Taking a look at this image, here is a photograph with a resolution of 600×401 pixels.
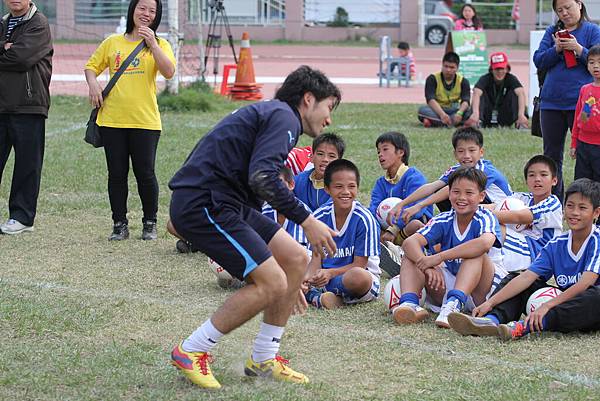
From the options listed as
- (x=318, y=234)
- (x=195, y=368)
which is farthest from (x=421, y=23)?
(x=195, y=368)

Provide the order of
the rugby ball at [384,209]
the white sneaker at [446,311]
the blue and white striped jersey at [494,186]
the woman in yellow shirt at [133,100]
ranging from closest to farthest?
1. the white sneaker at [446,311]
2. the blue and white striped jersey at [494,186]
3. the rugby ball at [384,209]
4. the woman in yellow shirt at [133,100]

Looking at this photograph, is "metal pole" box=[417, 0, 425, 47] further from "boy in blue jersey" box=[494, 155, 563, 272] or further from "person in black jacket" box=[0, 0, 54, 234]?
"boy in blue jersey" box=[494, 155, 563, 272]

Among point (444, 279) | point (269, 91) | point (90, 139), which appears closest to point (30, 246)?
point (90, 139)

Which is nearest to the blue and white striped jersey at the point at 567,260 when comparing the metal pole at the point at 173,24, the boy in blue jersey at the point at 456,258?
the boy in blue jersey at the point at 456,258

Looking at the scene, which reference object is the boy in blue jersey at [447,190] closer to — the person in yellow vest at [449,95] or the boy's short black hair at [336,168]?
the boy's short black hair at [336,168]

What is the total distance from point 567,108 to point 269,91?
40.8 feet

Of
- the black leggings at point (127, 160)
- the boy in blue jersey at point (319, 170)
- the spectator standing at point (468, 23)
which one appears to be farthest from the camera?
the spectator standing at point (468, 23)

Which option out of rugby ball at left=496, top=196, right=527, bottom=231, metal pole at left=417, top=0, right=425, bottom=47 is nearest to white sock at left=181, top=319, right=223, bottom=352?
rugby ball at left=496, top=196, right=527, bottom=231

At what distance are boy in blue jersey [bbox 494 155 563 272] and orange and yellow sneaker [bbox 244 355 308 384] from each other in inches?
89.0

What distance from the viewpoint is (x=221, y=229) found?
15.4ft

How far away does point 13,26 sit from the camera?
855cm

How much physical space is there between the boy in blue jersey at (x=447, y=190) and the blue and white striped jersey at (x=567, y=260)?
1.49 m

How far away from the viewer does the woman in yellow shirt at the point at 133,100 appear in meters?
8.15

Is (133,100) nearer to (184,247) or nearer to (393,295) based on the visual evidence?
(184,247)
